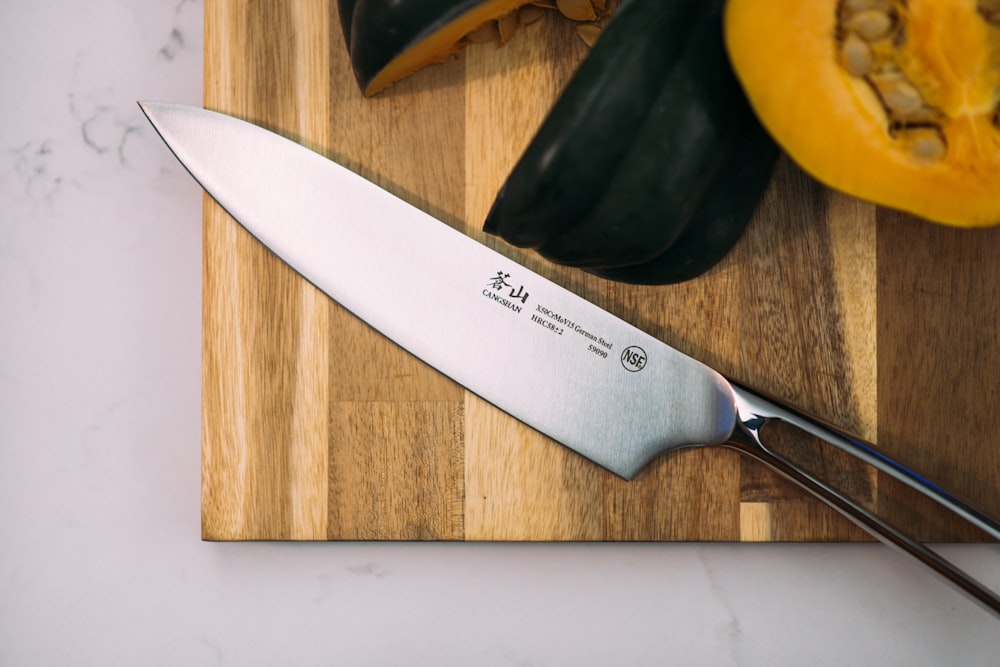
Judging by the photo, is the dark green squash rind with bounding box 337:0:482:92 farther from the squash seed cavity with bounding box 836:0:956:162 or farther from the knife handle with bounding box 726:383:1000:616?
the knife handle with bounding box 726:383:1000:616

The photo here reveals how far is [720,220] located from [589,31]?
218 millimetres

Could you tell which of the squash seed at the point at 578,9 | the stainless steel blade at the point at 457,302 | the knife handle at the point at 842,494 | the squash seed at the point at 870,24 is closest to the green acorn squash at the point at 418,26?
the squash seed at the point at 578,9

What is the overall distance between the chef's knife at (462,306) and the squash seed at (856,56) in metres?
0.28

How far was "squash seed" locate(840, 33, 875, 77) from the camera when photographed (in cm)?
53

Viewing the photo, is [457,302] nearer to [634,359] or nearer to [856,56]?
[634,359]

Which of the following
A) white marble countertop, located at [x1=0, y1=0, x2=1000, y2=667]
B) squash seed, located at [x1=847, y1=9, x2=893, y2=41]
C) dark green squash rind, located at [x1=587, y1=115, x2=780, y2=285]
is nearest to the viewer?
squash seed, located at [x1=847, y1=9, x2=893, y2=41]

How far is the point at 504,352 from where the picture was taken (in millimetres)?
718

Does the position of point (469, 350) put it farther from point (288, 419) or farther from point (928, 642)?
point (928, 642)

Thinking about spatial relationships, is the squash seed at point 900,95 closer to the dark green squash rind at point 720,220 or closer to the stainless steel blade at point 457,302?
the dark green squash rind at point 720,220

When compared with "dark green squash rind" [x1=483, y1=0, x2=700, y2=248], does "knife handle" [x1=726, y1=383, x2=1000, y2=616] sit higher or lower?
lower

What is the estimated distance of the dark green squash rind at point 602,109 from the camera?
0.56 metres

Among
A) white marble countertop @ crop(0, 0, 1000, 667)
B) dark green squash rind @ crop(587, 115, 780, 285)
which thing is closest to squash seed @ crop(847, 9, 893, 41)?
dark green squash rind @ crop(587, 115, 780, 285)

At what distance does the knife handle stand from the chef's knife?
0.02 metres

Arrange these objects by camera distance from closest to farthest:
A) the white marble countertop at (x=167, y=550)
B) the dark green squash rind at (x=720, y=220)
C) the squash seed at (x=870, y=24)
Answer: the squash seed at (x=870, y=24) < the dark green squash rind at (x=720, y=220) < the white marble countertop at (x=167, y=550)
